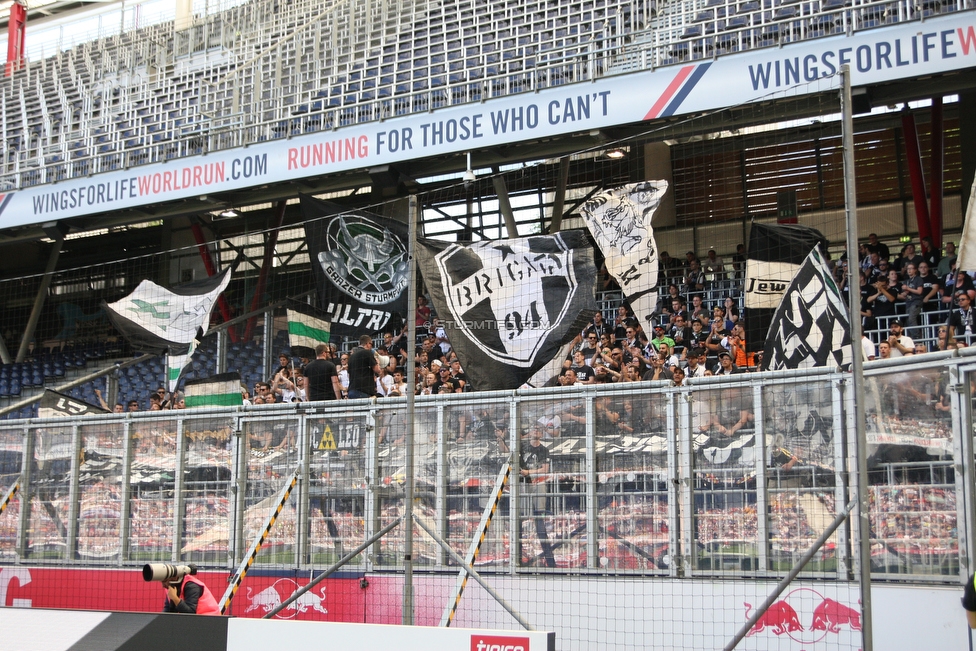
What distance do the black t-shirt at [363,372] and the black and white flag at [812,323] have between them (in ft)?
15.3

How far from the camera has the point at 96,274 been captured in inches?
1017

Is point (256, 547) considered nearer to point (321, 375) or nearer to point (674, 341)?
point (321, 375)

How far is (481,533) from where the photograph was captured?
8203 millimetres

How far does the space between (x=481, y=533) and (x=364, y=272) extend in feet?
8.12

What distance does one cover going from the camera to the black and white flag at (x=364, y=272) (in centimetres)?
851

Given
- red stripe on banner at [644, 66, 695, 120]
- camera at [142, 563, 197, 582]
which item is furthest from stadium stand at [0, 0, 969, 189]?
camera at [142, 563, 197, 582]

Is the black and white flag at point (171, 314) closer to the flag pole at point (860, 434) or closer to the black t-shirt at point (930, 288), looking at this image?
the flag pole at point (860, 434)

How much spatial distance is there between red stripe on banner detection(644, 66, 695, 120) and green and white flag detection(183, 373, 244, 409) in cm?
733

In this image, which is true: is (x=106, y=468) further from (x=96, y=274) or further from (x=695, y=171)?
(x=96, y=274)

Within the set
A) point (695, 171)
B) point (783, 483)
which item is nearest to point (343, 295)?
point (783, 483)

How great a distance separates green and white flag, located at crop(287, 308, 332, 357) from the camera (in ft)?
33.9

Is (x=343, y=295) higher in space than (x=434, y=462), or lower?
higher

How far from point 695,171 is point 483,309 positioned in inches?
592

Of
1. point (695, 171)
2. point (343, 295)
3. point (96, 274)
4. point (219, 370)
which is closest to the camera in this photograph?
point (343, 295)
